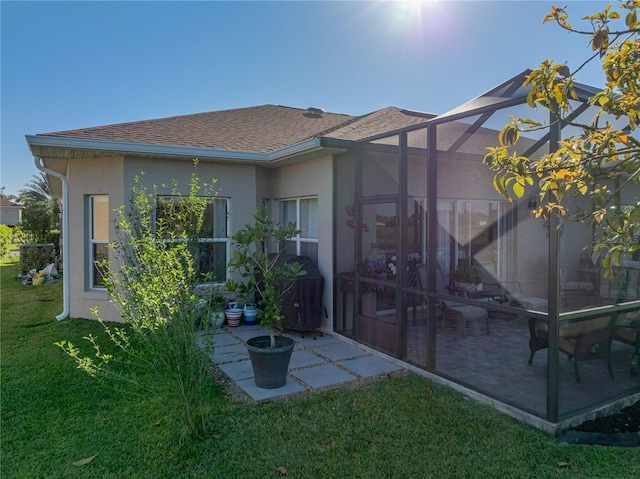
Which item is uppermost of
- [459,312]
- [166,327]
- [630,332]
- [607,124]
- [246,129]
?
[246,129]

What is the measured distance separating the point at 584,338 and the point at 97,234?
8.28 meters

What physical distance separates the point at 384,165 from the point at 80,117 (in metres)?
12.1

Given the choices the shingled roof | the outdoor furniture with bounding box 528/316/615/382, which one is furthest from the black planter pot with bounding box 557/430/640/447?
the shingled roof

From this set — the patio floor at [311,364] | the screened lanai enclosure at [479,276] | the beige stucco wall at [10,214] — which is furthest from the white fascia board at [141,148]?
the beige stucco wall at [10,214]

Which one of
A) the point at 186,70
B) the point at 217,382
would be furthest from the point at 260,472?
the point at 186,70

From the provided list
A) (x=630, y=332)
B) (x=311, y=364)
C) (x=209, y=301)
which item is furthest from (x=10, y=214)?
(x=630, y=332)

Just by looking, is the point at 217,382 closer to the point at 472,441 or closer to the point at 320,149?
the point at 472,441

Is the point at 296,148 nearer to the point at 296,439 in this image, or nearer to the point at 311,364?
the point at 311,364

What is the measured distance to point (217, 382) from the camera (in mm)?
4973

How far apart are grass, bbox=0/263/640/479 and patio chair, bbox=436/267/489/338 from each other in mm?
2013

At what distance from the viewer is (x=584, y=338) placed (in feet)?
14.2

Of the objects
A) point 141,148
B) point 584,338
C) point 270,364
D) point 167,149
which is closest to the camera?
point 584,338

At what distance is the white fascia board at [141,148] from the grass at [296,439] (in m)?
3.83

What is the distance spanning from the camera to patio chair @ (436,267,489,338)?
21.4 feet
